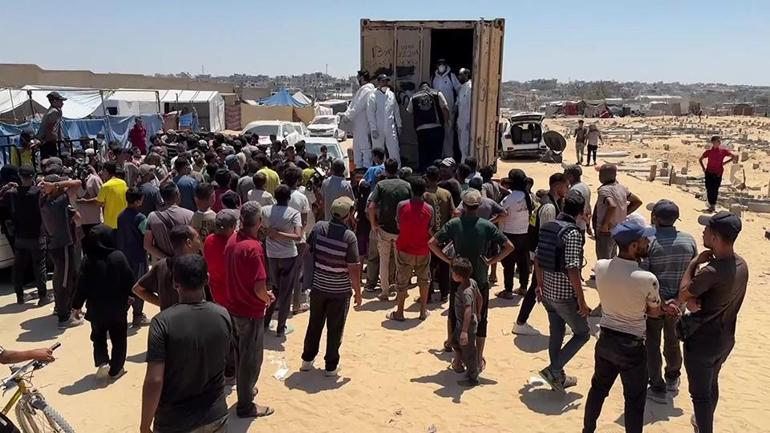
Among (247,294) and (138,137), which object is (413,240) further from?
(138,137)

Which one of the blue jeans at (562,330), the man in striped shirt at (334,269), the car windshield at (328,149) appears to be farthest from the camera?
the car windshield at (328,149)

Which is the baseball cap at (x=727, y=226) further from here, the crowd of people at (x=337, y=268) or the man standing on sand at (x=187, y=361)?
the man standing on sand at (x=187, y=361)

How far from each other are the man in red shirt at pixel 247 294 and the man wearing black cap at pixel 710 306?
301 centimetres

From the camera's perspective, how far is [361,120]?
10.8 meters

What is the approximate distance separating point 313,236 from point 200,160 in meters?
4.67

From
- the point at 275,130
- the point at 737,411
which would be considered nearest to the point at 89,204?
the point at 737,411

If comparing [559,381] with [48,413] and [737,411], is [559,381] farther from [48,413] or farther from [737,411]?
[48,413]

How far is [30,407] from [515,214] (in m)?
5.57

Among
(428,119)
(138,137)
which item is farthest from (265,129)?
(428,119)

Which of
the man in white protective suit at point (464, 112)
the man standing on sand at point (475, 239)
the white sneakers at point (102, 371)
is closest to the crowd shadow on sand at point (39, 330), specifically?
the white sneakers at point (102, 371)

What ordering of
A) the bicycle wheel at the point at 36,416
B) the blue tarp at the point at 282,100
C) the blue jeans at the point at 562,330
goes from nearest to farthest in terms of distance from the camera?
the bicycle wheel at the point at 36,416, the blue jeans at the point at 562,330, the blue tarp at the point at 282,100

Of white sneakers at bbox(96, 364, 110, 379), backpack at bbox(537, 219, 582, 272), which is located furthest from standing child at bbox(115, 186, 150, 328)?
backpack at bbox(537, 219, 582, 272)

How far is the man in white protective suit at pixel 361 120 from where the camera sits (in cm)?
1067

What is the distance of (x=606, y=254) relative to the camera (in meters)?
7.44
